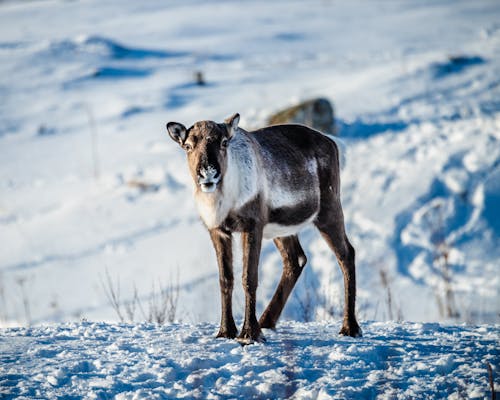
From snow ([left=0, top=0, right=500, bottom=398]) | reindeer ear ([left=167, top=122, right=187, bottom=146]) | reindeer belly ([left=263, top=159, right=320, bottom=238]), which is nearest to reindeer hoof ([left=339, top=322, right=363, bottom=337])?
snow ([left=0, top=0, right=500, bottom=398])

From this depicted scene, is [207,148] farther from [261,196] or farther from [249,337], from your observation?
[249,337]

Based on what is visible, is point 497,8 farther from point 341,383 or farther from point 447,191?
point 341,383

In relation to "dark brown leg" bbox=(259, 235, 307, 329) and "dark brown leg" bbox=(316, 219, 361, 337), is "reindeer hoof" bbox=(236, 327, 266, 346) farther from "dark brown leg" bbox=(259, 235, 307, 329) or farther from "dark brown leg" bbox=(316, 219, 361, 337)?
"dark brown leg" bbox=(316, 219, 361, 337)

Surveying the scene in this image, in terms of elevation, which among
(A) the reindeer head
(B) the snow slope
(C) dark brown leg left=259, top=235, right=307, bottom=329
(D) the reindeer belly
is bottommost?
(B) the snow slope

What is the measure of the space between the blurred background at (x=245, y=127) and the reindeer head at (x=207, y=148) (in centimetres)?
106

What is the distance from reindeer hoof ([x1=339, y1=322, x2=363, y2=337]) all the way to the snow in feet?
0.53

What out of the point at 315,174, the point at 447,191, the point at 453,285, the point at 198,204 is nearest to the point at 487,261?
the point at 453,285

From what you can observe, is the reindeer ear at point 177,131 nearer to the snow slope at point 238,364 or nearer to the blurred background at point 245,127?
the blurred background at point 245,127

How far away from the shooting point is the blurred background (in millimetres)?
11688

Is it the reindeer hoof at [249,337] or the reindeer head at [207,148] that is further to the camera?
the reindeer hoof at [249,337]

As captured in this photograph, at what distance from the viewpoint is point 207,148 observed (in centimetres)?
466

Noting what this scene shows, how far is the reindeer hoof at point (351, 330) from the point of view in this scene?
17.2ft

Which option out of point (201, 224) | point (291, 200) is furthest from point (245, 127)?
point (291, 200)

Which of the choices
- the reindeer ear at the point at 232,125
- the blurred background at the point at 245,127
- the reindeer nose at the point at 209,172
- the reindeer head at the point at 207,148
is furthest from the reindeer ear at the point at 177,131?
the blurred background at the point at 245,127
